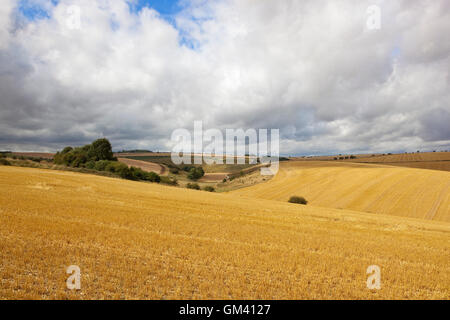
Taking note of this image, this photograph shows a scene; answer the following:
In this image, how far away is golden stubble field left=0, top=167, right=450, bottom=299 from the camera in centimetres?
666

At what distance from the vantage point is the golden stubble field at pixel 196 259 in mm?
6656

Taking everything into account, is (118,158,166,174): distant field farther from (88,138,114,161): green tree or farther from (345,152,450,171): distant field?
(345,152,450,171): distant field

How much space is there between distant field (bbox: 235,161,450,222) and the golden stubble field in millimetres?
32947

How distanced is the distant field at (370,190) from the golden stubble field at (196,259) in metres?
32.9

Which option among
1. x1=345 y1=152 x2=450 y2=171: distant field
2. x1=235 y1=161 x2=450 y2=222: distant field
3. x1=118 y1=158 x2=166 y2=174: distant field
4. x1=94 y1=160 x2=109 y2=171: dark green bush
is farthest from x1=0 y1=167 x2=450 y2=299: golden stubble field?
x1=345 y1=152 x2=450 y2=171: distant field

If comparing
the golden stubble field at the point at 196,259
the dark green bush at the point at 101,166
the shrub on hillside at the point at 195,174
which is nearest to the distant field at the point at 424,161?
the shrub on hillside at the point at 195,174

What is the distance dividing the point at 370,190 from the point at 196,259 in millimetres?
55239

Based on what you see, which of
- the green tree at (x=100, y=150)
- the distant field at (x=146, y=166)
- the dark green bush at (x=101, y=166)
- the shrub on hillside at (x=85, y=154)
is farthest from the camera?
the distant field at (x=146, y=166)

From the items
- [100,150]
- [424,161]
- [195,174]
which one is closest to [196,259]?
[100,150]

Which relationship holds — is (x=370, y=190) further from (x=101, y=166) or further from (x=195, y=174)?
(x=101, y=166)

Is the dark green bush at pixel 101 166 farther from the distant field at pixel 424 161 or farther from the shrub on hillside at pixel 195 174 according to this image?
the distant field at pixel 424 161

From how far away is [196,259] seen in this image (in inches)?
352
